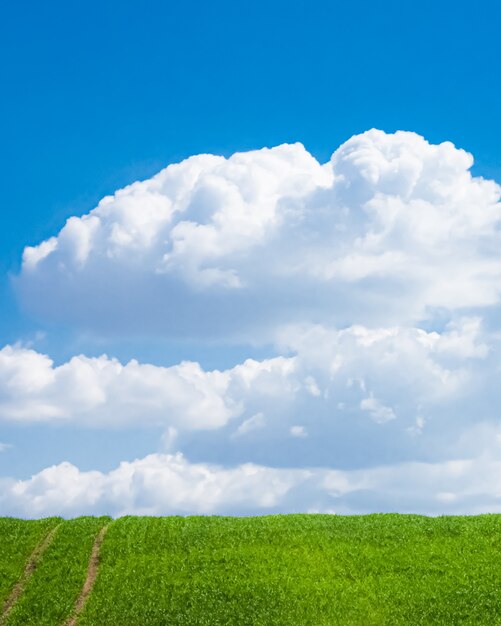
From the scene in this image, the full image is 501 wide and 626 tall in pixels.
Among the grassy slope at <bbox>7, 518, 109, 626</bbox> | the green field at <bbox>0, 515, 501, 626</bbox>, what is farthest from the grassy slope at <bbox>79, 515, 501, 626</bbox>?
the grassy slope at <bbox>7, 518, 109, 626</bbox>

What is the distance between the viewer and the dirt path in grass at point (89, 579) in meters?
46.2

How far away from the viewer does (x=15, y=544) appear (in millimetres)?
55594

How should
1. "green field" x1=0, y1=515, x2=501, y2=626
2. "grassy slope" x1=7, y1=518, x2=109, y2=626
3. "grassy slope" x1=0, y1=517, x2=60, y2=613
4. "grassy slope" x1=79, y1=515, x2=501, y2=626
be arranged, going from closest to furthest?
"grassy slope" x1=79, y1=515, x2=501, y2=626 → "green field" x1=0, y1=515, x2=501, y2=626 → "grassy slope" x1=7, y1=518, x2=109, y2=626 → "grassy slope" x1=0, y1=517, x2=60, y2=613

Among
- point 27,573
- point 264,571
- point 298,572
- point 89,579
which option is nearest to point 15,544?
point 27,573

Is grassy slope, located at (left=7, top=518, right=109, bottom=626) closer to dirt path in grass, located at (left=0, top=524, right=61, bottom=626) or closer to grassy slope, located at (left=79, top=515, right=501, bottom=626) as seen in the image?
dirt path in grass, located at (left=0, top=524, right=61, bottom=626)

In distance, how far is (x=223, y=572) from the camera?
49500mm

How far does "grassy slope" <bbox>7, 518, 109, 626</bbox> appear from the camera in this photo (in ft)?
153

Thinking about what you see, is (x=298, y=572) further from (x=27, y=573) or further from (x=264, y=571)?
(x=27, y=573)

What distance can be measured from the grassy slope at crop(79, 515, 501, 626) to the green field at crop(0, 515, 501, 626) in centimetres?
8

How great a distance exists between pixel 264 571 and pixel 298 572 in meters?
2.23

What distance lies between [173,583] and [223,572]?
332 cm

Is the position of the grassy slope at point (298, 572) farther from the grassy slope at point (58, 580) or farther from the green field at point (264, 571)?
the grassy slope at point (58, 580)

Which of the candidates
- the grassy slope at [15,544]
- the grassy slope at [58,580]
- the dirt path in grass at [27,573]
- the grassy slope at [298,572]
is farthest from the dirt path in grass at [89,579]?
the grassy slope at [15,544]

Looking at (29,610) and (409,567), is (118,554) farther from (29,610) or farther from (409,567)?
(409,567)
